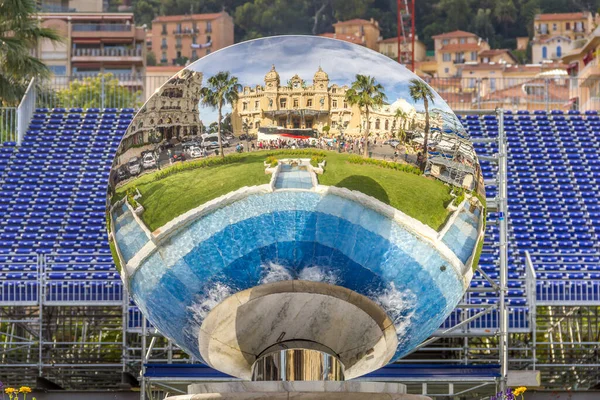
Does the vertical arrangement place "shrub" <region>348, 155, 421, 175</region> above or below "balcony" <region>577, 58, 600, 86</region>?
below

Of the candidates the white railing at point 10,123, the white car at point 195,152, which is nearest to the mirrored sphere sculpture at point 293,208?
the white car at point 195,152

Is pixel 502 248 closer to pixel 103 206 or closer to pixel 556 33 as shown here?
pixel 103 206

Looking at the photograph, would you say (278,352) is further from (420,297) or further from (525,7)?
(525,7)

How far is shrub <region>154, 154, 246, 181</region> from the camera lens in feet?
19.1

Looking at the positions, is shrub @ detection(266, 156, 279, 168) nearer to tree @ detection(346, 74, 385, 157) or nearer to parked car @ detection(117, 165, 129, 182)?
tree @ detection(346, 74, 385, 157)

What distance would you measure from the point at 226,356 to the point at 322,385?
1.85 feet

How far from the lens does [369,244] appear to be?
5.83 metres

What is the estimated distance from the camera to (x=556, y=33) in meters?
105

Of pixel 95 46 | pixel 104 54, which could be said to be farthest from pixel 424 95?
pixel 95 46

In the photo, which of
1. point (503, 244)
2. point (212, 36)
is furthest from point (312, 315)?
point (212, 36)

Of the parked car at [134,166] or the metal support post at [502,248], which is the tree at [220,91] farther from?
the metal support post at [502,248]

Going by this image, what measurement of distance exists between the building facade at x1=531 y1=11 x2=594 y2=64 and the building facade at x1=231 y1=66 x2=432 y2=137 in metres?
96.4

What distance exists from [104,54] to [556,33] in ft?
128

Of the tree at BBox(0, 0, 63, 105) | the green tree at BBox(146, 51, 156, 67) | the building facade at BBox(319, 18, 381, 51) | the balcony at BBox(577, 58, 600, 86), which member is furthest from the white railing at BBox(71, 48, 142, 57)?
the tree at BBox(0, 0, 63, 105)
